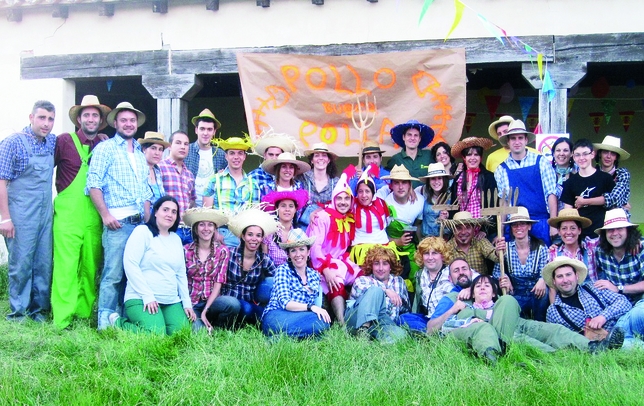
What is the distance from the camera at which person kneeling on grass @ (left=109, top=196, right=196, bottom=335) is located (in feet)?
16.5

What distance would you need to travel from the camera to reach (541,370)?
4027mm

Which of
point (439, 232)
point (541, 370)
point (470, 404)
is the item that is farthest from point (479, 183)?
point (470, 404)

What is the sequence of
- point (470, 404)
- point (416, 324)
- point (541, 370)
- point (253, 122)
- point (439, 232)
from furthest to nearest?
point (253, 122) → point (439, 232) → point (416, 324) → point (541, 370) → point (470, 404)

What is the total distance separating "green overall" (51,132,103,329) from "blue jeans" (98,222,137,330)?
23 centimetres

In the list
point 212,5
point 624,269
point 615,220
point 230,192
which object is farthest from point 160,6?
point 624,269

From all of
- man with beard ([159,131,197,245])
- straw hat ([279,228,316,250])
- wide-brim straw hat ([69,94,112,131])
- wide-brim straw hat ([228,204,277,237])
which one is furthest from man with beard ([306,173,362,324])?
wide-brim straw hat ([69,94,112,131])

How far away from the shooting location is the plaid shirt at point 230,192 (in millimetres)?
5828

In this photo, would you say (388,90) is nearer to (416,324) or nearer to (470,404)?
(416,324)

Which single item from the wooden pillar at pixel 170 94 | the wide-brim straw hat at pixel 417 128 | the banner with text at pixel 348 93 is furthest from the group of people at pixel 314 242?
the wooden pillar at pixel 170 94

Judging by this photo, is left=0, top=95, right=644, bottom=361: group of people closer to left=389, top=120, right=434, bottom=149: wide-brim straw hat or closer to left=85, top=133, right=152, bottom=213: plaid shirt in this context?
left=85, top=133, right=152, bottom=213: plaid shirt

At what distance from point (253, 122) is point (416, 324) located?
9.82 feet

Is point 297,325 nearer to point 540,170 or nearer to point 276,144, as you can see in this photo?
point 276,144

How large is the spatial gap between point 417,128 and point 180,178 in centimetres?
228

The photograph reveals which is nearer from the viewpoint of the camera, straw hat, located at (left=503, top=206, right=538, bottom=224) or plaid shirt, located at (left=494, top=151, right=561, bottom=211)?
straw hat, located at (left=503, top=206, right=538, bottom=224)
